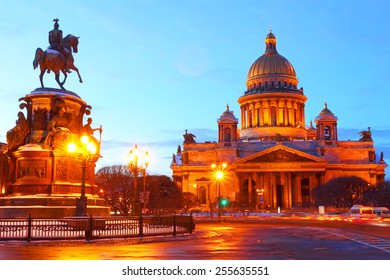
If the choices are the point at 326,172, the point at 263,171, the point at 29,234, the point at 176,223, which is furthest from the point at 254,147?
the point at 29,234

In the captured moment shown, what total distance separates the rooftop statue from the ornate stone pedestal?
58.6 inches

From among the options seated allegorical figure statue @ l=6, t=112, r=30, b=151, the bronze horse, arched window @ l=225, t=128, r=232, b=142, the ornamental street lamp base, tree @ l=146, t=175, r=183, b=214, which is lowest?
the ornamental street lamp base

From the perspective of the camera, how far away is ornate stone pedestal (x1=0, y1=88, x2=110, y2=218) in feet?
90.9

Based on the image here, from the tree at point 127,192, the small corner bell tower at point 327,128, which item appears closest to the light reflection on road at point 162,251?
Result: the tree at point 127,192

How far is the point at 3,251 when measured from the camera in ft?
62.1

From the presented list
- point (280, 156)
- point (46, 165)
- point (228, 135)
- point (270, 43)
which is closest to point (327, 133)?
Answer: point (280, 156)

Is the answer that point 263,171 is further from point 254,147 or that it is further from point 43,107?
point 43,107

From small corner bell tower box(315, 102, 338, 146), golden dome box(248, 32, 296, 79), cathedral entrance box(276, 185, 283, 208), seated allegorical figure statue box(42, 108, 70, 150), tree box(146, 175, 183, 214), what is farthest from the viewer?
golden dome box(248, 32, 296, 79)

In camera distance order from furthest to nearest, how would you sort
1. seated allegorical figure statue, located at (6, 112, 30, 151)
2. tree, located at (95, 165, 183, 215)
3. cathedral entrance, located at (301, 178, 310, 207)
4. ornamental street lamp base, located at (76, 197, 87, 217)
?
1. cathedral entrance, located at (301, 178, 310, 207)
2. tree, located at (95, 165, 183, 215)
3. seated allegorical figure statue, located at (6, 112, 30, 151)
4. ornamental street lamp base, located at (76, 197, 87, 217)

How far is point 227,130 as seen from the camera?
4931 inches

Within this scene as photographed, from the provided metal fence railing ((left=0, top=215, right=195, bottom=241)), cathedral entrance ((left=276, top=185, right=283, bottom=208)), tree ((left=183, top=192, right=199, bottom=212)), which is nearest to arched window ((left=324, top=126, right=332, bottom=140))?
cathedral entrance ((left=276, top=185, right=283, bottom=208))

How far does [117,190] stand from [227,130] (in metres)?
56.7

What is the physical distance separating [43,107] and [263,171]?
90.8m

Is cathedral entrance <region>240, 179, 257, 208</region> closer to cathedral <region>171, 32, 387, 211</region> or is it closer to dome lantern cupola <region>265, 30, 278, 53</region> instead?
cathedral <region>171, 32, 387, 211</region>
